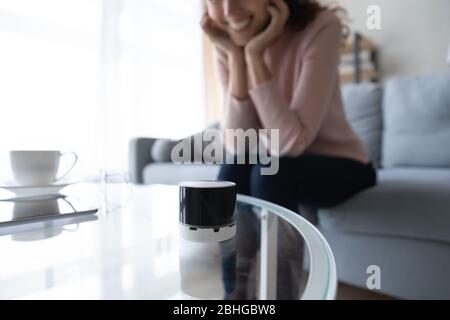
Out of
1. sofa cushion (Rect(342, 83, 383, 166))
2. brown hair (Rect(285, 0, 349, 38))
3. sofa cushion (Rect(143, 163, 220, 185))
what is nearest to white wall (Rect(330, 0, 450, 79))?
sofa cushion (Rect(342, 83, 383, 166))

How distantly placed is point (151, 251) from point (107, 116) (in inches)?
54.7

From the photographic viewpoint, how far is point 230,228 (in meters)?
0.27

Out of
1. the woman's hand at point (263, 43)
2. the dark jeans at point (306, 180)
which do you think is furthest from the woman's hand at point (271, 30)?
the dark jeans at point (306, 180)

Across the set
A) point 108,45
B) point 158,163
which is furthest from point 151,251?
point 108,45

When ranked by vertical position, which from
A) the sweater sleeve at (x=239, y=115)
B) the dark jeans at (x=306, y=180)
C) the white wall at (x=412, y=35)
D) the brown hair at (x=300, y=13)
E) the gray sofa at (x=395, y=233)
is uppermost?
the white wall at (x=412, y=35)

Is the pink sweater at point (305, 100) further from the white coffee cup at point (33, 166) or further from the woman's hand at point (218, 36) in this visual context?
the white coffee cup at point (33, 166)

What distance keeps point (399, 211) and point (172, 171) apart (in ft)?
2.03

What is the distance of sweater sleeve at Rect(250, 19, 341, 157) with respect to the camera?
60 centimetres

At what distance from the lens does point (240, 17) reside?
1.88 feet

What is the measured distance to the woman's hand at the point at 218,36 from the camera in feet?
2.15

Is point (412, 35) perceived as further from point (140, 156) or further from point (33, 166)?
point (33, 166)

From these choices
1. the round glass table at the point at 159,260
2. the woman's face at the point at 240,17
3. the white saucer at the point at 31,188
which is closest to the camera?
the round glass table at the point at 159,260

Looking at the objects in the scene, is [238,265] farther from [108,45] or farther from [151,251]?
[108,45]

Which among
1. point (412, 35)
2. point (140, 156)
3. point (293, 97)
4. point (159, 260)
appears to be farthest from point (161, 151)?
point (412, 35)
